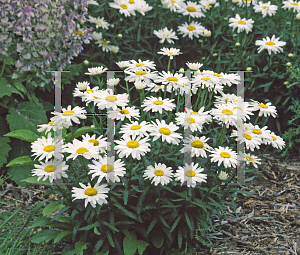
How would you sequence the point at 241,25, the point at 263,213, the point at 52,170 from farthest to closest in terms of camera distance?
the point at 241,25 → the point at 263,213 → the point at 52,170

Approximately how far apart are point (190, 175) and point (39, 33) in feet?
6.66

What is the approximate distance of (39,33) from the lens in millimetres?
3131

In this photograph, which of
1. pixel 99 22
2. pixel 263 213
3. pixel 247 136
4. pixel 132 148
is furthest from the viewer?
pixel 99 22

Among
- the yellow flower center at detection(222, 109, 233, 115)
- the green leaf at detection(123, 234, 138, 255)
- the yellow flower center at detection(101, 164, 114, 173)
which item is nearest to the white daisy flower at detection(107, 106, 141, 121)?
the yellow flower center at detection(101, 164, 114, 173)

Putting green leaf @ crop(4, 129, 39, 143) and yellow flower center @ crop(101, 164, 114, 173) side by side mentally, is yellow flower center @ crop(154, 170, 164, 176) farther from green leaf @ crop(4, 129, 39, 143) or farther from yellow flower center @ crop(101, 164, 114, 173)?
green leaf @ crop(4, 129, 39, 143)

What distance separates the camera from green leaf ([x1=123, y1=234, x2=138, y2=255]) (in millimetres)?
1977

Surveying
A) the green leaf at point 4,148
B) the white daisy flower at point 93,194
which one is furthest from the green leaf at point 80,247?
the green leaf at point 4,148

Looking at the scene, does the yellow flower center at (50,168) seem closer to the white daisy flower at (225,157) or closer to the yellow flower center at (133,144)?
the yellow flower center at (133,144)

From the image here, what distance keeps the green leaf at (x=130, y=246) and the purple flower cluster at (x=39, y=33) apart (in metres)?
1.84

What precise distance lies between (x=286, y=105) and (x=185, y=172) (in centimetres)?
222

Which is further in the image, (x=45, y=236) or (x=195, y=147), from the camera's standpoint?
(x=45, y=236)

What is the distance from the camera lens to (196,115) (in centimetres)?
200

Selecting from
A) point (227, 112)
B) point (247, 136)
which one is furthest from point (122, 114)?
point (247, 136)

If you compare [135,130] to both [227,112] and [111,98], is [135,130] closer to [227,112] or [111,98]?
[111,98]
